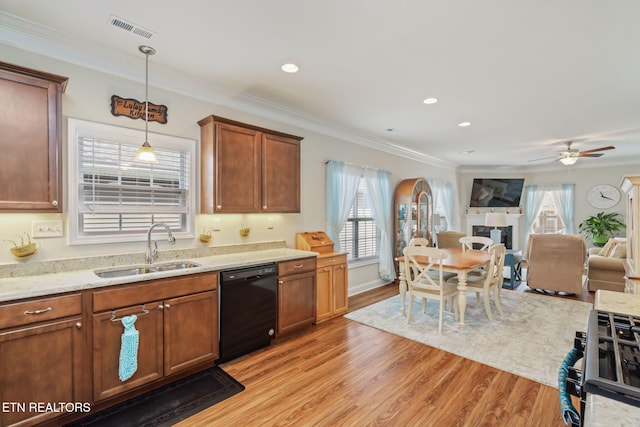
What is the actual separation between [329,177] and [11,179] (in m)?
3.38

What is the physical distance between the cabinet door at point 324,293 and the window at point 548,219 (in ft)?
24.2

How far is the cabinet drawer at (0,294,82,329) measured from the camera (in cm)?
178

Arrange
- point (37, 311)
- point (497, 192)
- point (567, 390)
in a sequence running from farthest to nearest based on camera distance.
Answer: point (497, 192) → point (37, 311) → point (567, 390)

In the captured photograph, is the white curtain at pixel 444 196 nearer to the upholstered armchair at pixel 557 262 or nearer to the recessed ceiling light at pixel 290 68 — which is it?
the upholstered armchair at pixel 557 262

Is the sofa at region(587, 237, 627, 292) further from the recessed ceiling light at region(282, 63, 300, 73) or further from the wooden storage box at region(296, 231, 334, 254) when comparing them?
the recessed ceiling light at region(282, 63, 300, 73)

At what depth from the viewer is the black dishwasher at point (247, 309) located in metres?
2.75

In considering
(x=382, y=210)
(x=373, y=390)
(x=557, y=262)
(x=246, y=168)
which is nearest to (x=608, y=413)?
(x=373, y=390)

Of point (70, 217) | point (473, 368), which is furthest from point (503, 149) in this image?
point (70, 217)

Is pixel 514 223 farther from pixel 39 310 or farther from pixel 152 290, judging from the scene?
pixel 39 310

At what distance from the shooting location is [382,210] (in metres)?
5.54

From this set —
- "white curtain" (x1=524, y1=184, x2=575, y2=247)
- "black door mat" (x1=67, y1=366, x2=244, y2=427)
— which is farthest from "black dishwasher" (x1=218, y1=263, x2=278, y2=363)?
"white curtain" (x1=524, y1=184, x2=575, y2=247)

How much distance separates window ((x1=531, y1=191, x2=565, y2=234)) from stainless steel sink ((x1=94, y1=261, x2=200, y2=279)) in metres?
9.12

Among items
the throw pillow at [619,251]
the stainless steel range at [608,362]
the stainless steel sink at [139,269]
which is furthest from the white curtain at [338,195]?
the throw pillow at [619,251]

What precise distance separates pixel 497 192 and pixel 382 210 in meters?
5.04
